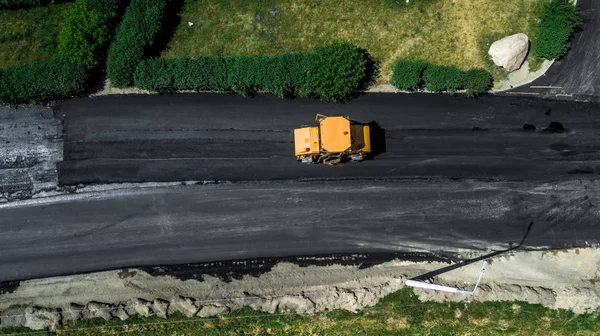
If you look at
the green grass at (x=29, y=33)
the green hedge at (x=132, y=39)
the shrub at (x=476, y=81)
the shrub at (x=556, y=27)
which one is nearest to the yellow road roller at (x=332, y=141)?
the shrub at (x=476, y=81)

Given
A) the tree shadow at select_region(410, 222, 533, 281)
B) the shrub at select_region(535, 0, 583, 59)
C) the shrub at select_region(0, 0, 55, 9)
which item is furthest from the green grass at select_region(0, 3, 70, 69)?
the shrub at select_region(535, 0, 583, 59)

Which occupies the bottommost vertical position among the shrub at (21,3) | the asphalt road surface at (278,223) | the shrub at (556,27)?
the asphalt road surface at (278,223)

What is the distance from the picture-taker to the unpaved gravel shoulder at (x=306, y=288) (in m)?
23.7

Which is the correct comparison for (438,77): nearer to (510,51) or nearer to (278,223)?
(510,51)

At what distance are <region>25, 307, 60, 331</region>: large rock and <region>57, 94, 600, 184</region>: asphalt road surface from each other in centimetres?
627

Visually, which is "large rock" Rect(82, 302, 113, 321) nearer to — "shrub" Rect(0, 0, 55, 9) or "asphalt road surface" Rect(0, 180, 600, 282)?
"asphalt road surface" Rect(0, 180, 600, 282)

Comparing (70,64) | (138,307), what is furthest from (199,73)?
(138,307)

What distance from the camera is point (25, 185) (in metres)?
24.4

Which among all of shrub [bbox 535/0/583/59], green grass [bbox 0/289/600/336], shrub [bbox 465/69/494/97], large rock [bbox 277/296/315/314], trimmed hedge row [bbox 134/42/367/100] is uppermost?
shrub [bbox 535/0/583/59]

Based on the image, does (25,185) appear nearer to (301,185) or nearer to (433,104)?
(301,185)

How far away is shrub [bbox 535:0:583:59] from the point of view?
81.9 feet

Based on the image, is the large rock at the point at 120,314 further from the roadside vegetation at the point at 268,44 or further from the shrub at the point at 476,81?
the shrub at the point at 476,81

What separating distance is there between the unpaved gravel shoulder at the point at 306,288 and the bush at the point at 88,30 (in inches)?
425

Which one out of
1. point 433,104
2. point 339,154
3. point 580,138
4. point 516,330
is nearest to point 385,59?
point 433,104
